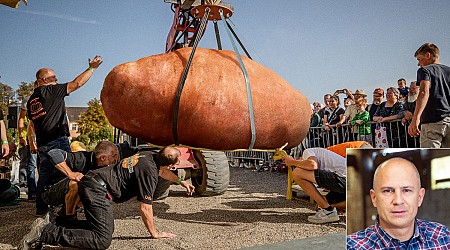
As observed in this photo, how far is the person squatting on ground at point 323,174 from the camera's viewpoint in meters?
3.96

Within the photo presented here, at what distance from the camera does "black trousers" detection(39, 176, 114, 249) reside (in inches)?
117

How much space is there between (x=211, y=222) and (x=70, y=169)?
151cm

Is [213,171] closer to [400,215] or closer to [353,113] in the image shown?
[353,113]

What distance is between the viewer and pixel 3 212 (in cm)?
472

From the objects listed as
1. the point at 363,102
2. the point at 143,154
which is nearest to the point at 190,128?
the point at 143,154

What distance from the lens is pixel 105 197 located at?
3176 mm

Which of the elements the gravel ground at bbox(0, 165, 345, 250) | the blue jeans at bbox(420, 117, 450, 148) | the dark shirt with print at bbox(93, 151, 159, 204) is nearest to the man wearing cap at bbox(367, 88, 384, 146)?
the gravel ground at bbox(0, 165, 345, 250)

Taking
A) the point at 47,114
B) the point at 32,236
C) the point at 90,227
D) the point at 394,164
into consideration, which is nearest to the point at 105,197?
the point at 90,227

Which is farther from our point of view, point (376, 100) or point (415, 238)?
point (376, 100)

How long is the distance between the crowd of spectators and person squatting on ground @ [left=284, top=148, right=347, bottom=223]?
1590 mm

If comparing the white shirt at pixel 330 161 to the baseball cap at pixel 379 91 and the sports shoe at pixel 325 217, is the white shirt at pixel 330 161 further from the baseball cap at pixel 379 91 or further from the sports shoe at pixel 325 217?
the baseball cap at pixel 379 91

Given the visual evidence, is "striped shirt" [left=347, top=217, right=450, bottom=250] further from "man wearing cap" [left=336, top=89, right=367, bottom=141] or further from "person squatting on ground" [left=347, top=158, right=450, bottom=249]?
"man wearing cap" [left=336, top=89, right=367, bottom=141]

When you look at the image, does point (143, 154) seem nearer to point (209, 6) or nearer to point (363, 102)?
point (209, 6)

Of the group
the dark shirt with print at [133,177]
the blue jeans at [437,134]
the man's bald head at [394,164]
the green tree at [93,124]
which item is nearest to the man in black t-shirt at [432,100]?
the blue jeans at [437,134]
